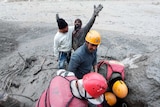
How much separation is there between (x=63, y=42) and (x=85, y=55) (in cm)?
118

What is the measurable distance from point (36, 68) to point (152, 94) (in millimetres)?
3095

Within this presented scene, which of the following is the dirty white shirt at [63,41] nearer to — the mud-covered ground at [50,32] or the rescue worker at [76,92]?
the mud-covered ground at [50,32]

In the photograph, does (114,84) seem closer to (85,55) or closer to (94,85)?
(85,55)

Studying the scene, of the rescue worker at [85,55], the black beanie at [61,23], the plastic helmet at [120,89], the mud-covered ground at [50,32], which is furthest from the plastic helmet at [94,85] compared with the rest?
the mud-covered ground at [50,32]

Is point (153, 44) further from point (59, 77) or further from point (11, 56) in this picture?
point (59, 77)

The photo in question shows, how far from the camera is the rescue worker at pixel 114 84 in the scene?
4117mm

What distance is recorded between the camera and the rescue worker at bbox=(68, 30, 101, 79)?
12.9 ft

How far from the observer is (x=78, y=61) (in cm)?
407

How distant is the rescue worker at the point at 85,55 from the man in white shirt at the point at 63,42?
3.15ft

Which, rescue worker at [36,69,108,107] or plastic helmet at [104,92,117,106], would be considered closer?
rescue worker at [36,69,108,107]

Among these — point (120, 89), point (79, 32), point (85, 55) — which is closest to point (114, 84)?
point (120, 89)

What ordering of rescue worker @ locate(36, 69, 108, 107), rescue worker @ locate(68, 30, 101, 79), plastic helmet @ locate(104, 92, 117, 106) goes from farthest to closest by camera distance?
plastic helmet @ locate(104, 92, 117, 106) → rescue worker @ locate(68, 30, 101, 79) → rescue worker @ locate(36, 69, 108, 107)

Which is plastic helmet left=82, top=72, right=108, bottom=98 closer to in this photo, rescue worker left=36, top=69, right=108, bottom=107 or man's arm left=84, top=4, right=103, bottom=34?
rescue worker left=36, top=69, right=108, bottom=107

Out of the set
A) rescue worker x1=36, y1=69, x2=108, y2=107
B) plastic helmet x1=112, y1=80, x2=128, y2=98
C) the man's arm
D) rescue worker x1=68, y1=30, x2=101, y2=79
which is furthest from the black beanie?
rescue worker x1=36, y1=69, x2=108, y2=107
